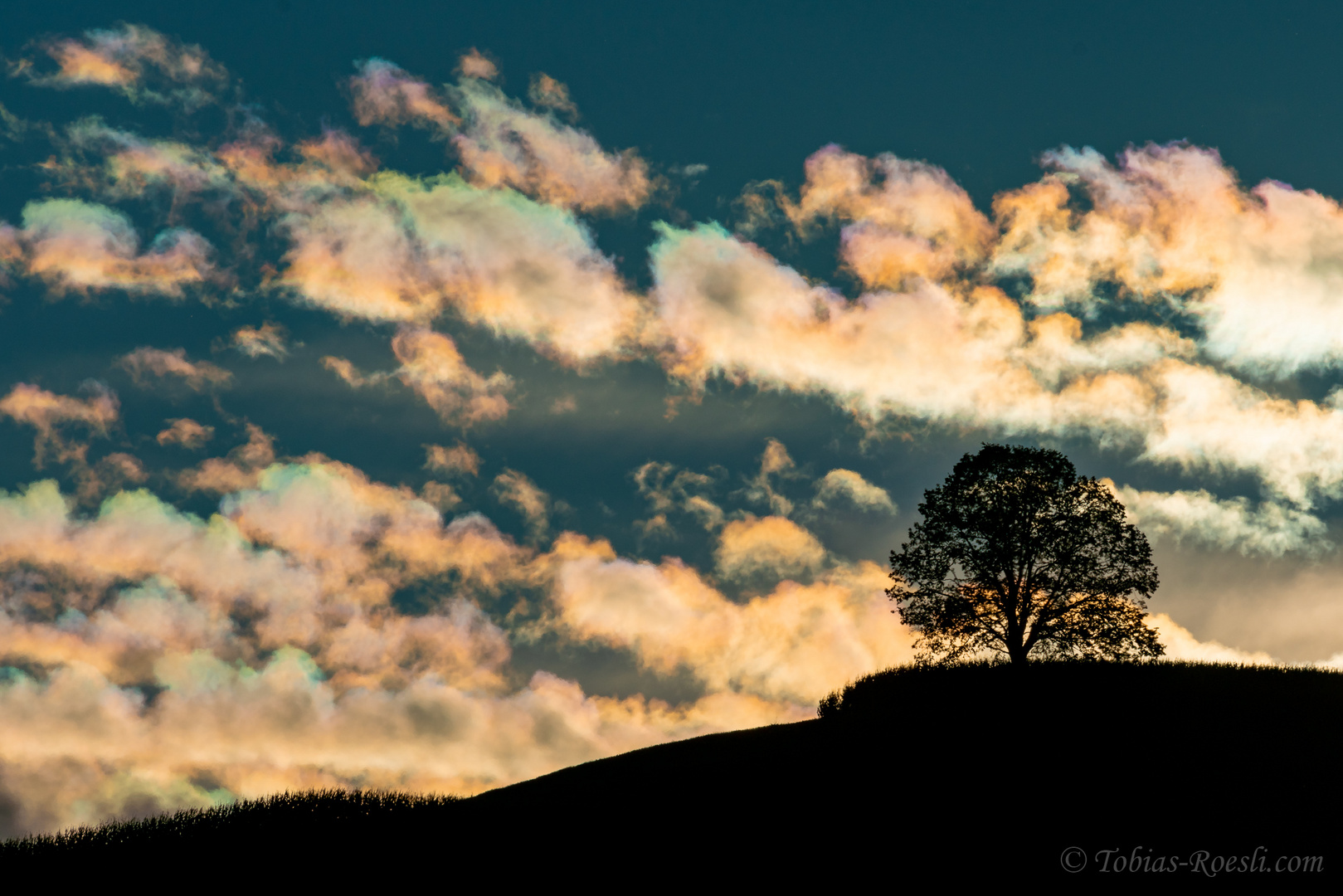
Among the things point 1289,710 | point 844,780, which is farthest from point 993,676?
point 844,780

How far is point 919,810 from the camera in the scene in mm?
21703

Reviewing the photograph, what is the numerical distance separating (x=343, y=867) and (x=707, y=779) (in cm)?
1051

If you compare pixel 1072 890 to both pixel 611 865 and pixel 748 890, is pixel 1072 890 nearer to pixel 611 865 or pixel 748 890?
pixel 748 890

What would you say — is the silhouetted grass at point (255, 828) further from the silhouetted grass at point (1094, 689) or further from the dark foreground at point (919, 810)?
the silhouetted grass at point (1094, 689)

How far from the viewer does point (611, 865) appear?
19.0 m

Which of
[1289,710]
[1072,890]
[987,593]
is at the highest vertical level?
[987,593]

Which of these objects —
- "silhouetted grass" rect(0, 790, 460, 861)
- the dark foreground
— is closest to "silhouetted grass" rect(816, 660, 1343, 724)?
the dark foreground

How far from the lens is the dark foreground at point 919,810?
747 inches

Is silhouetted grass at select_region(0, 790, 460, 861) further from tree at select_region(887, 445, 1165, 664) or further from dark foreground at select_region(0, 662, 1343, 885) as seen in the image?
tree at select_region(887, 445, 1165, 664)

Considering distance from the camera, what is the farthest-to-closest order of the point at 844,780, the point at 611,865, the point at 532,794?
1. the point at 532,794
2. the point at 844,780
3. the point at 611,865

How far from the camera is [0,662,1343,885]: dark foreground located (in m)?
19.0

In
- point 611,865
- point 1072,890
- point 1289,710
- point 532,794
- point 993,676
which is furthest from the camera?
point 993,676

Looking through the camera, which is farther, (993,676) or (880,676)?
(880,676)

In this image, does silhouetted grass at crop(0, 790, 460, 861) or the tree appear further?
the tree
